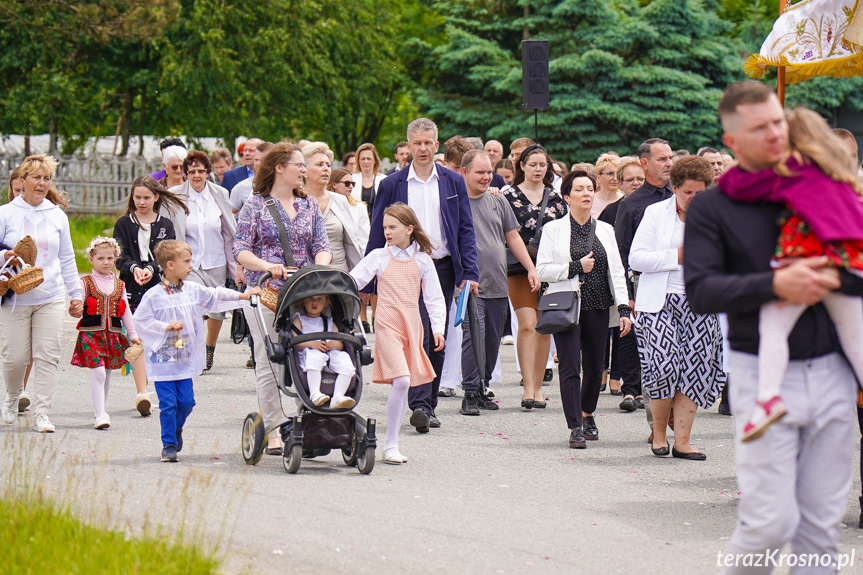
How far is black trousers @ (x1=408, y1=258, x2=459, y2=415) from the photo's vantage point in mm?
9258

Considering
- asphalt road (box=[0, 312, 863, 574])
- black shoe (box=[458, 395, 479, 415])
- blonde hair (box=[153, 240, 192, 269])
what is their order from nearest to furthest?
asphalt road (box=[0, 312, 863, 574]) < blonde hair (box=[153, 240, 192, 269]) < black shoe (box=[458, 395, 479, 415])

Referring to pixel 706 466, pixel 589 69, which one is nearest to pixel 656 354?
pixel 706 466

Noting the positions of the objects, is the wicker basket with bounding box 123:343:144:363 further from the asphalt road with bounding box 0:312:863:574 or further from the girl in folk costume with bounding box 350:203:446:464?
the girl in folk costume with bounding box 350:203:446:464

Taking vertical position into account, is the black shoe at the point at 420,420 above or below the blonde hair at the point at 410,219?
below

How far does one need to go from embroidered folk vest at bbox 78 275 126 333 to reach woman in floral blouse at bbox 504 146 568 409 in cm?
357

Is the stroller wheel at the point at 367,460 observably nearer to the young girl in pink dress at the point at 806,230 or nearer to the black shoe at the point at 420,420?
the black shoe at the point at 420,420

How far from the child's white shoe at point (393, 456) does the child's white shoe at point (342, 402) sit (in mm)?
721

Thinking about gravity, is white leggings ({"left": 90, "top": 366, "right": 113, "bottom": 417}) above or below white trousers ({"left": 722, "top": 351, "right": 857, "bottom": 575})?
below

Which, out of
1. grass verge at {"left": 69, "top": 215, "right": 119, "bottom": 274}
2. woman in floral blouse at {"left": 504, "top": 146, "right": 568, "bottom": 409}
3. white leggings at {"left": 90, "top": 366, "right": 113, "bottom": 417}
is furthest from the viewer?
grass verge at {"left": 69, "top": 215, "right": 119, "bottom": 274}

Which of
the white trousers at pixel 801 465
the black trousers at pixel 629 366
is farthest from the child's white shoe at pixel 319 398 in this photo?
the black trousers at pixel 629 366

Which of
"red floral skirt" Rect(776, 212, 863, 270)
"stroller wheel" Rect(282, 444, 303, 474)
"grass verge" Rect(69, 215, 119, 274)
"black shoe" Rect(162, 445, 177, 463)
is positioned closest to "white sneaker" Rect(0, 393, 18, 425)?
"black shoe" Rect(162, 445, 177, 463)

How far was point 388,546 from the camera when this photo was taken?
5.59 metres

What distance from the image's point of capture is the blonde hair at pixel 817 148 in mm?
4020

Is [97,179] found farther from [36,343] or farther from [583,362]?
[583,362]
